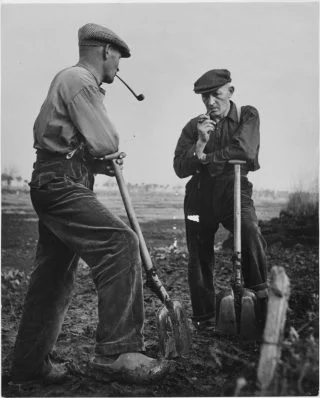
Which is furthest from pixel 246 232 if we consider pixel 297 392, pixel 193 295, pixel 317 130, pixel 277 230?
pixel 297 392

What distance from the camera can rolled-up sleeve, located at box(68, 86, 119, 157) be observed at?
10.5 feet

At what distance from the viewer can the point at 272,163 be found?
13.2 feet

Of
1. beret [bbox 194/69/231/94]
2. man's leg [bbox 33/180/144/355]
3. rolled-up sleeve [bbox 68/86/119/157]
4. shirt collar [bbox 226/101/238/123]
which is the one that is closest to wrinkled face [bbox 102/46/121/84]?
rolled-up sleeve [bbox 68/86/119/157]

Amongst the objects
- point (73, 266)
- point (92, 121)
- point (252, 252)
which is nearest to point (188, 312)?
point (252, 252)

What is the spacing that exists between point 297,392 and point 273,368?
451 mm

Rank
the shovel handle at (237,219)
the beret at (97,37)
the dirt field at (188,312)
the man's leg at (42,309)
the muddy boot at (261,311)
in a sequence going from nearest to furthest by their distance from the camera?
the dirt field at (188,312)
the man's leg at (42,309)
the beret at (97,37)
the muddy boot at (261,311)
the shovel handle at (237,219)

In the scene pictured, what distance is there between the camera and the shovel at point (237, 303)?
3.76m

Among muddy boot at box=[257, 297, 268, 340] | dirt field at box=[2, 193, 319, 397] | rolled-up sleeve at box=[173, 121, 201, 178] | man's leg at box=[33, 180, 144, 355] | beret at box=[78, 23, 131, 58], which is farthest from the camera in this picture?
rolled-up sleeve at box=[173, 121, 201, 178]

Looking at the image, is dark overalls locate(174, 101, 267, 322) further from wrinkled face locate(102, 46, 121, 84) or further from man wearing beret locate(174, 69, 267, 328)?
wrinkled face locate(102, 46, 121, 84)

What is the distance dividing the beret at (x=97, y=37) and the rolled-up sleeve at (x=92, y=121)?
0.47m

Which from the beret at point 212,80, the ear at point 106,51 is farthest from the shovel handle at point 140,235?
the beret at point 212,80

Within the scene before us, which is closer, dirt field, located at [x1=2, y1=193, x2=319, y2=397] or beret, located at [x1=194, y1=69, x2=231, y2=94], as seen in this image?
dirt field, located at [x1=2, y1=193, x2=319, y2=397]

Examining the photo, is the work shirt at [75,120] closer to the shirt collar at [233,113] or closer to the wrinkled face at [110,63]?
the wrinkled face at [110,63]

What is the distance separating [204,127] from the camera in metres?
4.04
